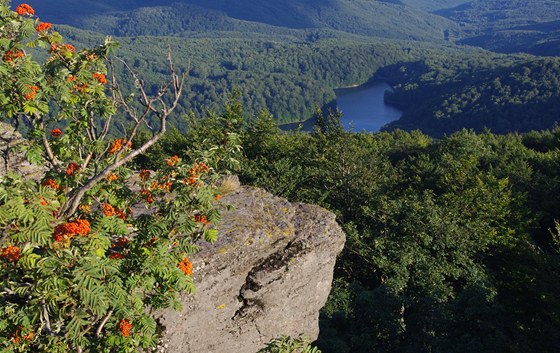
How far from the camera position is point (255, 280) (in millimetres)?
9602

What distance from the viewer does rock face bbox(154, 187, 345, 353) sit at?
8.91 m

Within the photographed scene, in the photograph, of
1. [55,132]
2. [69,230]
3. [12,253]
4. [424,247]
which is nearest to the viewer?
[69,230]

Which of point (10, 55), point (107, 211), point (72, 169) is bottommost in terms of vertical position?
point (107, 211)

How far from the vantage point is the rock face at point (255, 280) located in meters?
8.91

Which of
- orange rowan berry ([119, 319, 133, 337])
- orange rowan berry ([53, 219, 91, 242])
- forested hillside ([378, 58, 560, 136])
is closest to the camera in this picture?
orange rowan berry ([53, 219, 91, 242])

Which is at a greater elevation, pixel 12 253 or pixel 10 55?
pixel 10 55

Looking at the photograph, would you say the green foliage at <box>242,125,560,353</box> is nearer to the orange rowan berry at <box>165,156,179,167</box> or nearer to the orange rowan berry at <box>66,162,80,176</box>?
the orange rowan berry at <box>165,156,179,167</box>

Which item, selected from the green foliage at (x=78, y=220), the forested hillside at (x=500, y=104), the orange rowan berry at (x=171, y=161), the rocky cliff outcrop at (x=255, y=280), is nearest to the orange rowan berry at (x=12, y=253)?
the green foliage at (x=78, y=220)

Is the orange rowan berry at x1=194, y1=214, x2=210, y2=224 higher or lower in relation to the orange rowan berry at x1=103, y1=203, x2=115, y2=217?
lower

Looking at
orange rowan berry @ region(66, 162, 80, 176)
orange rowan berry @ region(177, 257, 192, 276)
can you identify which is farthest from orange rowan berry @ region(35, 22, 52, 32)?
orange rowan berry @ region(177, 257, 192, 276)

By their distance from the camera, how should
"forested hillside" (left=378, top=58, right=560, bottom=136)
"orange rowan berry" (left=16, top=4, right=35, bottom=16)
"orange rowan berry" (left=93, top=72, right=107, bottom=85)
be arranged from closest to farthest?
"orange rowan berry" (left=16, top=4, right=35, bottom=16) < "orange rowan berry" (left=93, top=72, right=107, bottom=85) < "forested hillside" (left=378, top=58, right=560, bottom=136)

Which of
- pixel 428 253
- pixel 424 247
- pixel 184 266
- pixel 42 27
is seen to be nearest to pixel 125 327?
pixel 184 266

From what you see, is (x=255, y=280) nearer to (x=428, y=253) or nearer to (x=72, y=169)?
(x=72, y=169)

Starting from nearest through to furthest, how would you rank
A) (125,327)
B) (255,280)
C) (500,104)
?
(125,327) → (255,280) → (500,104)
